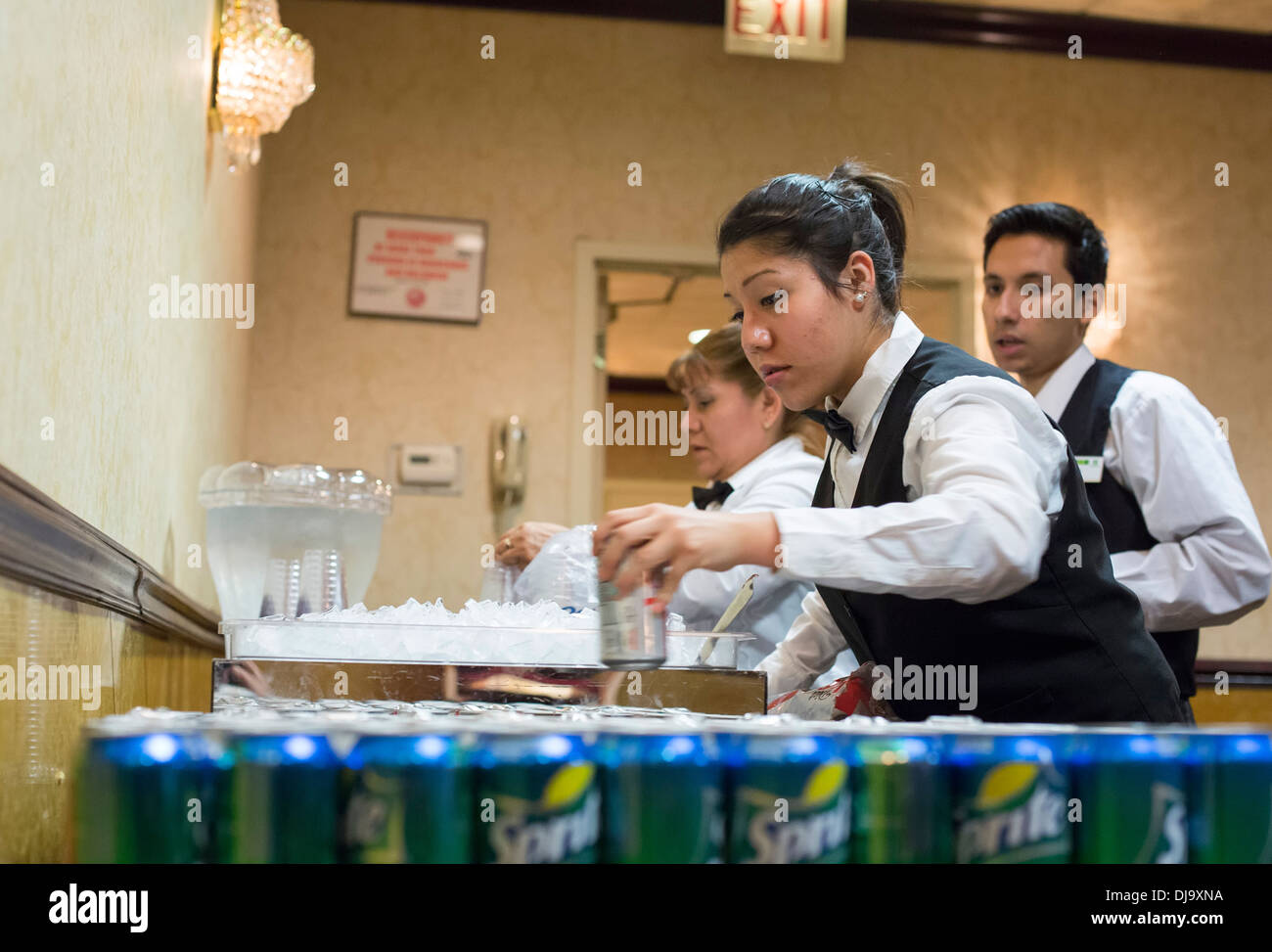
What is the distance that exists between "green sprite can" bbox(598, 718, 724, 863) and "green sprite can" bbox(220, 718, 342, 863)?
14cm

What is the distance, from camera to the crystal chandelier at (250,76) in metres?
2.49

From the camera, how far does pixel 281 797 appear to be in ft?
2.10

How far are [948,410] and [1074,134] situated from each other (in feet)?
11.3

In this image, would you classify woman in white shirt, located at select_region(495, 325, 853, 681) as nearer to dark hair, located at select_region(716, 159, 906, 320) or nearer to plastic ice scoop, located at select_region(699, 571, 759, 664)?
plastic ice scoop, located at select_region(699, 571, 759, 664)

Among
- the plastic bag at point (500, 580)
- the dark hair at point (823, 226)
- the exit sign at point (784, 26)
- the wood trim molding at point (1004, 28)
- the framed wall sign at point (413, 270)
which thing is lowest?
the plastic bag at point (500, 580)

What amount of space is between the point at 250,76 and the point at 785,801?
2228mm

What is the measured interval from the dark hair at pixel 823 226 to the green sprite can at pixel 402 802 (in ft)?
3.00

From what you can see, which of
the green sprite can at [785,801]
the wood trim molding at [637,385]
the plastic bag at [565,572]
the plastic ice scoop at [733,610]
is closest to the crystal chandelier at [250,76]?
the plastic bag at [565,572]

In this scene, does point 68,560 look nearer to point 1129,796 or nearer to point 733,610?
point 733,610

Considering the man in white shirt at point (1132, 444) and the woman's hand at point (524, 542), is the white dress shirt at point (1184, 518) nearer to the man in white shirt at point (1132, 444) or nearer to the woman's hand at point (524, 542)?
the man in white shirt at point (1132, 444)

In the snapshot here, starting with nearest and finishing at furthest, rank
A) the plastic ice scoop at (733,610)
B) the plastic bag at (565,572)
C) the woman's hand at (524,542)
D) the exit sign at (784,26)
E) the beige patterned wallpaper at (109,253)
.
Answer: the beige patterned wallpaper at (109,253), the plastic ice scoop at (733,610), the plastic bag at (565,572), the woman's hand at (524,542), the exit sign at (784,26)

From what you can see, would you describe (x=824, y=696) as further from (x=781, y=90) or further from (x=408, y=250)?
(x=781, y=90)
